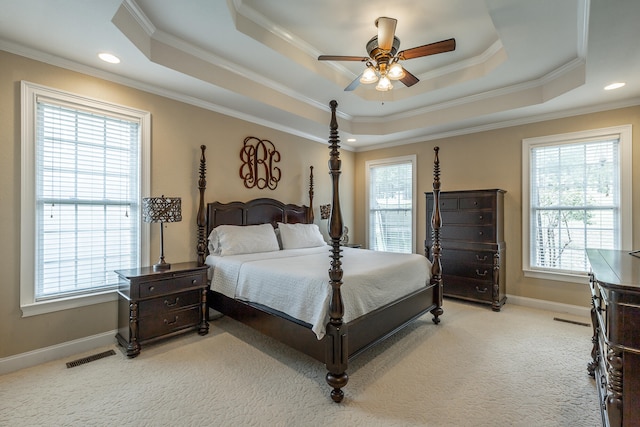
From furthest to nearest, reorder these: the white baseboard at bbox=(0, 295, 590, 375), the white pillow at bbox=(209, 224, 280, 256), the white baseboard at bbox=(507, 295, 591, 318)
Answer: the white baseboard at bbox=(507, 295, 591, 318)
the white pillow at bbox=(209, 224, 280, 256)
the white baseboard at bbox=(0, 295, 590, 375)

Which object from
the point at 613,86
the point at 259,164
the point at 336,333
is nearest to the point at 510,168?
the point at 613,86

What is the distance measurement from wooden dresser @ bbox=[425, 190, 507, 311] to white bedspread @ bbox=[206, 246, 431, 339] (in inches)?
44.4

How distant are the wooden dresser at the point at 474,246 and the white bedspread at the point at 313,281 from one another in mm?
1128

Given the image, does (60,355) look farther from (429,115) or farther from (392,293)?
(429,115)

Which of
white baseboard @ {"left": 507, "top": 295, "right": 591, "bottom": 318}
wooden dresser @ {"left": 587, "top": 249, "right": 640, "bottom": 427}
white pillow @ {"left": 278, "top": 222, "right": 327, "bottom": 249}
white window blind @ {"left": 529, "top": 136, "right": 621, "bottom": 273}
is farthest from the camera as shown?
white pillow @ {"left": 278, "top": 222, "right": 327, "bottom": 249}

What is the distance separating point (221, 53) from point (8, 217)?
94.3 inches

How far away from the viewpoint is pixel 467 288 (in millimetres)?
4297

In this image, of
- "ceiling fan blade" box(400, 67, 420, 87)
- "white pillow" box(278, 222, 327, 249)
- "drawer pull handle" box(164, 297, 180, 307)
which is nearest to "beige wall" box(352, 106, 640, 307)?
"white pillow" box(278, 222, 327, 249)

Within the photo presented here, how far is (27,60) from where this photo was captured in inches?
100.0

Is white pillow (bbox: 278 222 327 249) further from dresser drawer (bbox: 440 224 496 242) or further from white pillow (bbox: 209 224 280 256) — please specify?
dresser drawer (bbox: 440 224 496 242)

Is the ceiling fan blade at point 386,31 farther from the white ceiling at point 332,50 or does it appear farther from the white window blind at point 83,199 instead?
the white window blind at point 83,199

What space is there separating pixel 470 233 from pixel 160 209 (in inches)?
159

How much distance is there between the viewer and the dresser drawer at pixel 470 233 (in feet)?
13.5

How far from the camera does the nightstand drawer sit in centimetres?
278
